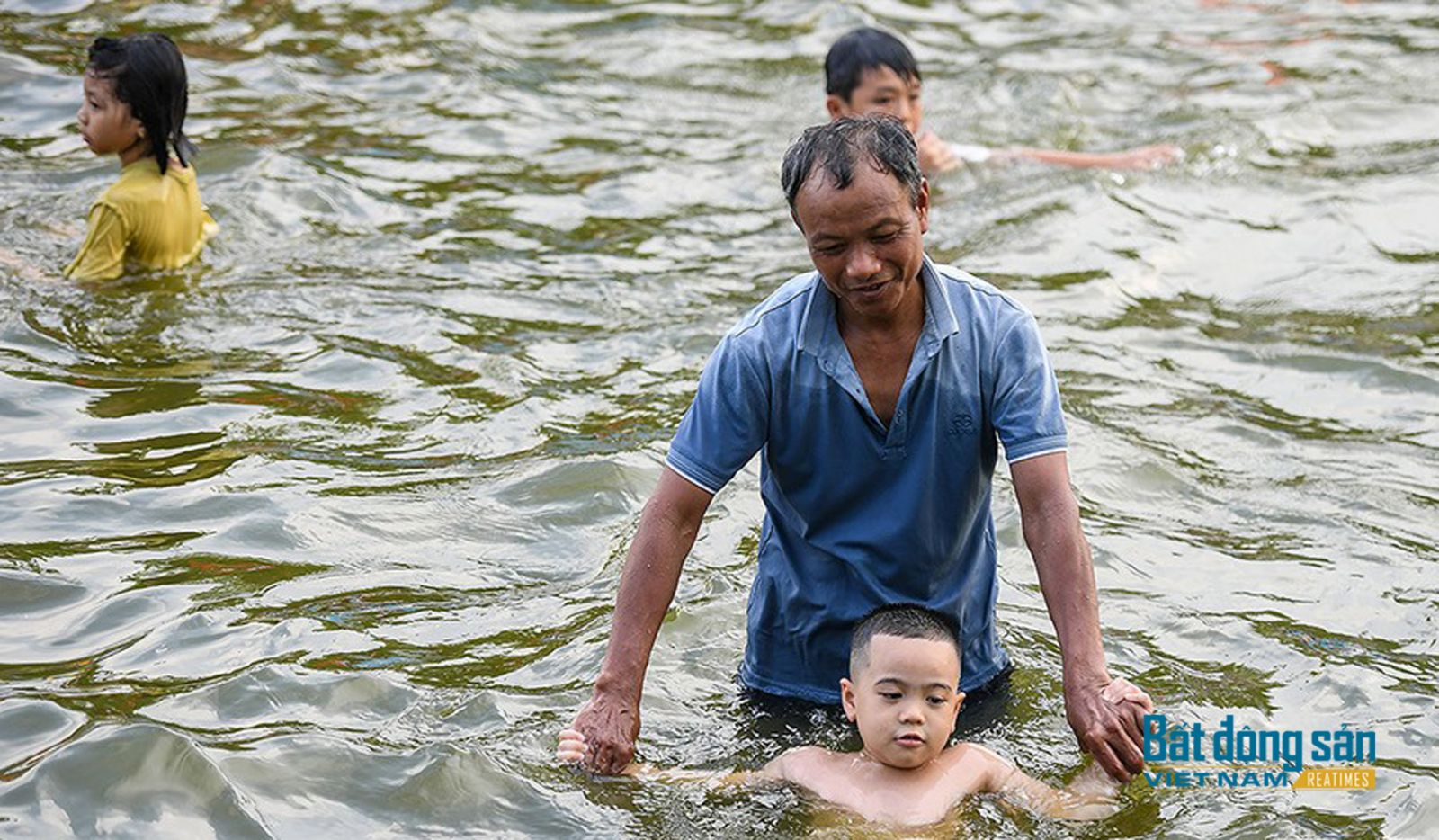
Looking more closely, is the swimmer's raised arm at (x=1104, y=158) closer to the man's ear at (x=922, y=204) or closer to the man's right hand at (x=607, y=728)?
the man's ear at (x=922, y=204)

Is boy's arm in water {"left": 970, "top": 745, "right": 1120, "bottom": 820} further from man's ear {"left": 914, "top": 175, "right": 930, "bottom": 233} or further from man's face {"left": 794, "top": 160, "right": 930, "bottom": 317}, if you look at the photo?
man's ear {"left": 914, "top": 175, "right": 930, "bottom": 233}

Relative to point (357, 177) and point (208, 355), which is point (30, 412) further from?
point (357, 177)

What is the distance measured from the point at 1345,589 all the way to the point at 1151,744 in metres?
1.35

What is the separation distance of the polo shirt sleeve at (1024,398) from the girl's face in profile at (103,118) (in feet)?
16.2

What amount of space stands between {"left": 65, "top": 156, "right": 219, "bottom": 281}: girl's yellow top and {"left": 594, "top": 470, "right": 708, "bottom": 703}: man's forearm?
452cm

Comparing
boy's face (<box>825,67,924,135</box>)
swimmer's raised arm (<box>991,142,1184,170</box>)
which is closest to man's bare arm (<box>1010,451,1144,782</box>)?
boy's face (<box>825,67,924,135</box>)

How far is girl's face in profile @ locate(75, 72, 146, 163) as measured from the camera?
8164mm

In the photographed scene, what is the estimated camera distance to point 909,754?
4516 mm

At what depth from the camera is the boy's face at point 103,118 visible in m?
8.16

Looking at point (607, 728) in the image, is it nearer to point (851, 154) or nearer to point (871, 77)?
point (851, 154)

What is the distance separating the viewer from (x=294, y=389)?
757 cm

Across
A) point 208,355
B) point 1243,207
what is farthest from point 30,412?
point 1243,207

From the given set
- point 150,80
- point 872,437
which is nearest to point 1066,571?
point 872,437

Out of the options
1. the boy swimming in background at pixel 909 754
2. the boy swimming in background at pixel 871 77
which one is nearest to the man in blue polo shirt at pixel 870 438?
the boy swimming in background at pixel 909 754
